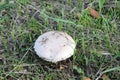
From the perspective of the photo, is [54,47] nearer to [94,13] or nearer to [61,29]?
[61,29]

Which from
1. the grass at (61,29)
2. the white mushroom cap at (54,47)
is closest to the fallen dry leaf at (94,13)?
the grass at (61,29)

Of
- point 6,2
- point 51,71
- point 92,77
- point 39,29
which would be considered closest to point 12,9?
point 6,2

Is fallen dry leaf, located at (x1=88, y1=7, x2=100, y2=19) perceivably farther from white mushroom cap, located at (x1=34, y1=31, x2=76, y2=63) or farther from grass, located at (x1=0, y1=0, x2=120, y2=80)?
white mushroom cap, located at (x1=34, y1=31, x2=76, y2=63)

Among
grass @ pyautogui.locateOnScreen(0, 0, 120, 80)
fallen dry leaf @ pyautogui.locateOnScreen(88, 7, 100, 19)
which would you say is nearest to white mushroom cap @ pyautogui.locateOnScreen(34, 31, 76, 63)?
grass @ pyautogui.locateOnScreen(0, 0, 120, 80)

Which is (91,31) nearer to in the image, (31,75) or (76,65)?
(76,65)

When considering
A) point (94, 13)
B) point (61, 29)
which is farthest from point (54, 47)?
point (94, 13)
